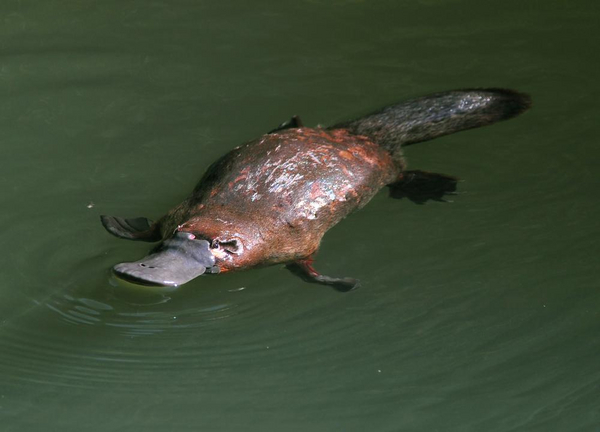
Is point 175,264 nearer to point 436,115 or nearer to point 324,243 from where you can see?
point 324,243

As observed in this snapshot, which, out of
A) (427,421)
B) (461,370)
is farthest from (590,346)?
(427,421)

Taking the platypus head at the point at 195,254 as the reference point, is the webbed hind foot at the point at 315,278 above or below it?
below

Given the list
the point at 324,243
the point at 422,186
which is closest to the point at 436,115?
the point at 422,186

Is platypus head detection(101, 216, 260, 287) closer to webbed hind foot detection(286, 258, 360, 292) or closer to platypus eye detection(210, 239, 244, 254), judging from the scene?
platypus eye detection(210, 239, 244, 254)

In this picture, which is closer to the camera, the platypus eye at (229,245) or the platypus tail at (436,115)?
the platypus eye at (229,245)

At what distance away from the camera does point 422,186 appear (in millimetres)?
3785

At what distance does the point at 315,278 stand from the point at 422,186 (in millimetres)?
805

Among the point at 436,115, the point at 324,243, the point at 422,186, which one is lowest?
the point at 324,243

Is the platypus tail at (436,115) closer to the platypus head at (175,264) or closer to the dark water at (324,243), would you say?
the dark water at (324,243)

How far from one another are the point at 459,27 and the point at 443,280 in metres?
1.91

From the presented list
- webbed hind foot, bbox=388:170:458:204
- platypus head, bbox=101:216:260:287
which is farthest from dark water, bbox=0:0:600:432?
platypus head, bbox=101:216:260:287

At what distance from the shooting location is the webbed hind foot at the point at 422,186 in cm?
375

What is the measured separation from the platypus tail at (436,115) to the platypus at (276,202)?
0.07ft

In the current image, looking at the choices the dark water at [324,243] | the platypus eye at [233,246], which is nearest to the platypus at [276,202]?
the platypus eye at [233,246]
